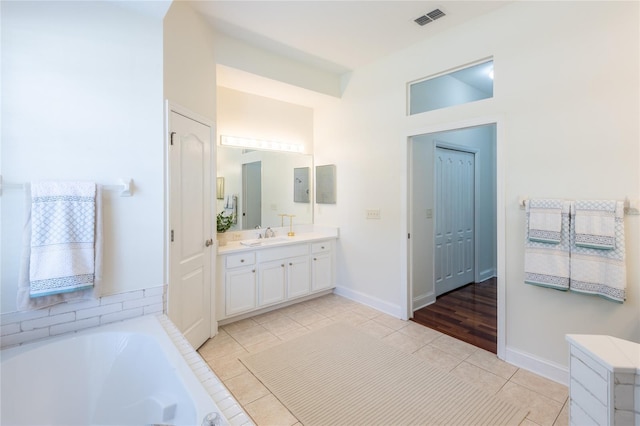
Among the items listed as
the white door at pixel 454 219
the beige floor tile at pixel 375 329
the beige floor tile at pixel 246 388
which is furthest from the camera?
the white door at pixel 454 219

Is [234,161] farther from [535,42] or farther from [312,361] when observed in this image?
[535,42]

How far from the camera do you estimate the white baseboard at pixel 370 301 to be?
348cm

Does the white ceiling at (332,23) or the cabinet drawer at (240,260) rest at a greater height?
the white ceiling at (332,23)

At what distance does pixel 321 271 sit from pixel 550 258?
2542mm

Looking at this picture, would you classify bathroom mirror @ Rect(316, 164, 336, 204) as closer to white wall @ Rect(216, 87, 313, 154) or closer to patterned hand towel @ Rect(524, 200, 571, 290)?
white wall @ Rect(216, 87, 313, 154)

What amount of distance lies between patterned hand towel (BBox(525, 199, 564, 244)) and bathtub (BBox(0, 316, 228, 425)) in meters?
2.44

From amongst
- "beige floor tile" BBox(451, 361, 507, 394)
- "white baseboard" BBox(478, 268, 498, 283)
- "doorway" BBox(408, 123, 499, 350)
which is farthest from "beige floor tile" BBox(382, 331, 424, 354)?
"white baseboard" BBox(478, 268, 498, 283)

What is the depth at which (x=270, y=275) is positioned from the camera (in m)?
3.52

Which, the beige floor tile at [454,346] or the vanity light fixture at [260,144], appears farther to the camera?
the vanity light fixture at [260,144]

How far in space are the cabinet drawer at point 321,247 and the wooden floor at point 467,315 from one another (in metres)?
1.37

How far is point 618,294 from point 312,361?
223cm

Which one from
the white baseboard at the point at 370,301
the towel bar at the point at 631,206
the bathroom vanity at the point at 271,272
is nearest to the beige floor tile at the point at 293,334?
the bathroom vanity at the point at 271,272

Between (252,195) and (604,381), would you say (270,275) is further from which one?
(604,381)

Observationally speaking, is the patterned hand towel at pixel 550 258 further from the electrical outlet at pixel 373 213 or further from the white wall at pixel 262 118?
the white wall at pixel 262 118
